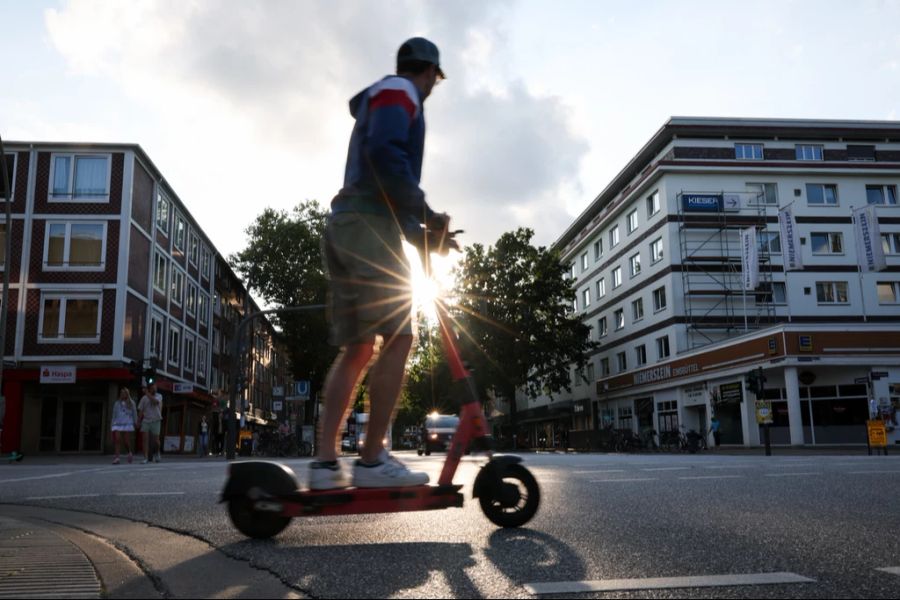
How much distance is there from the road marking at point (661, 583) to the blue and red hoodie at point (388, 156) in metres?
1.85

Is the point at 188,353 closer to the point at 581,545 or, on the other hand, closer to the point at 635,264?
the point at 635,264

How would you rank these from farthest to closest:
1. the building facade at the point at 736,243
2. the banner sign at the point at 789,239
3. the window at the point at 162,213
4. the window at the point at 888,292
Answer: the window at the point at 888,292
the building facade at the point at 736,243
the window at the point at 162,213
the banner sign at the point at 789,239

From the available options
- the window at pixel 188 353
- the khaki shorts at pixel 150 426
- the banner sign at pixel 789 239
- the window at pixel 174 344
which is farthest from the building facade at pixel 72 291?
the banner sign at pixel 789 239

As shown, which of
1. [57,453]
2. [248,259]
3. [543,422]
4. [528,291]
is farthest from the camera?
[543,422]

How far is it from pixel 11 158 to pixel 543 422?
52.0 m

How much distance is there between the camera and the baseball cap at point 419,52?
12.5ft

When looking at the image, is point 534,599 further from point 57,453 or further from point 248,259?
point 248,259

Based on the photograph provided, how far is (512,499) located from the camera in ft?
11.9

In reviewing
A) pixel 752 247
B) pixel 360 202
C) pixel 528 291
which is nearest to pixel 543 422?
pixel 528 291

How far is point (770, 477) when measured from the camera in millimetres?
7699

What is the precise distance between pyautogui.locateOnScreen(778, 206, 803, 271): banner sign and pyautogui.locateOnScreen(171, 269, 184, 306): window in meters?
32.2

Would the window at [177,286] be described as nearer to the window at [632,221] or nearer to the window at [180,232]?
the window at [180,232]

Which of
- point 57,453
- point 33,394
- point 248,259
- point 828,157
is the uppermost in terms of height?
point 828,157

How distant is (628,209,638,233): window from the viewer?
51250mm
